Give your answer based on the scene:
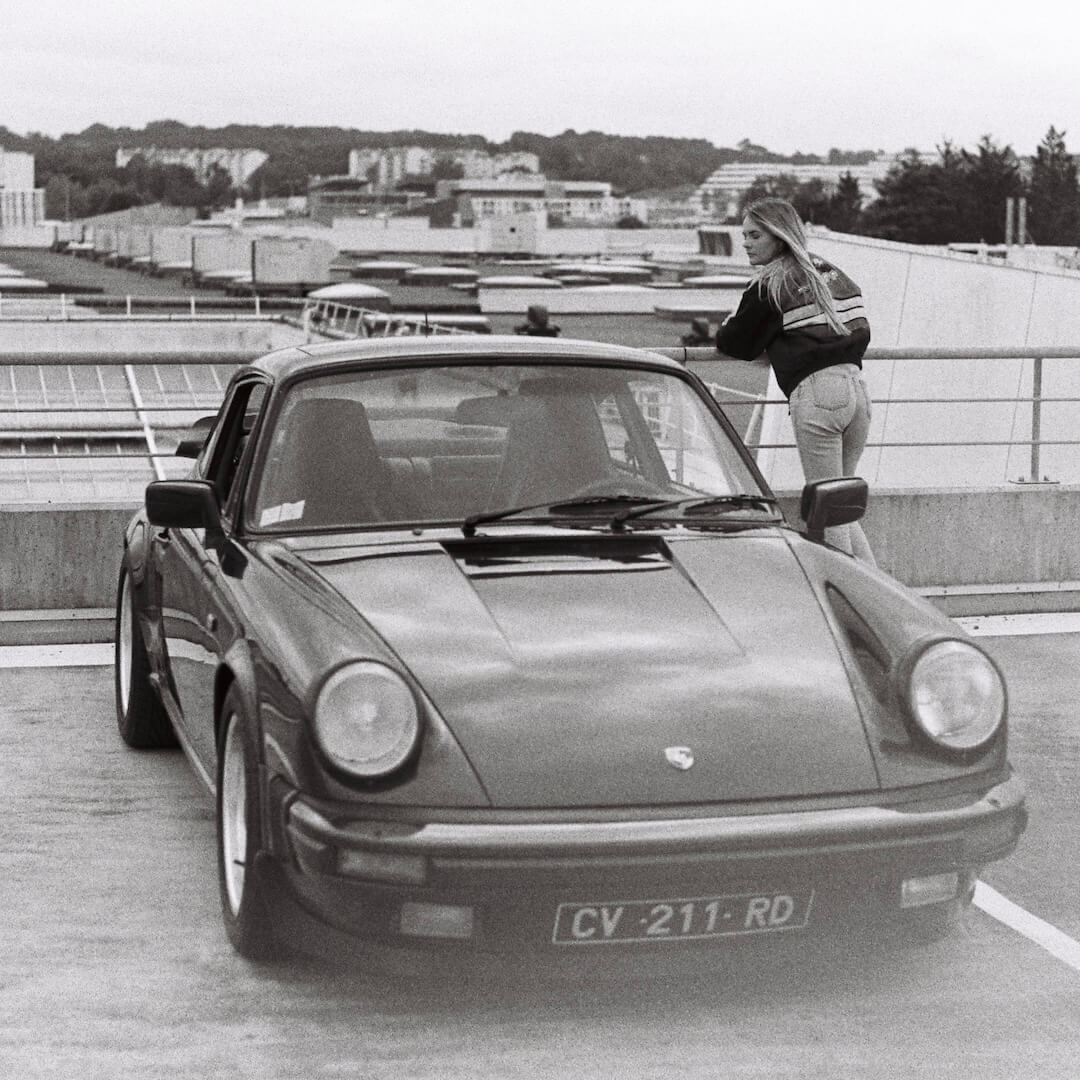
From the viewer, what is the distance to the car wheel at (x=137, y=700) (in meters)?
6.91

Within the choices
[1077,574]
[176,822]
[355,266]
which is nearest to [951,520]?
[1077,574]

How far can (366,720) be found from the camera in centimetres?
422

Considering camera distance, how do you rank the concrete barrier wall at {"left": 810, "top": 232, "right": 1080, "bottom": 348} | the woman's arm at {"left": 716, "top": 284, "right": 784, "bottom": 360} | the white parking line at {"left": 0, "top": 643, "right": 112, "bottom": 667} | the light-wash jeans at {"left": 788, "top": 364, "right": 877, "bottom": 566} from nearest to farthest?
the woman's arm at {"left": 716, "top": 284, "right": 784, "bottom": 360} → the light-wash jeans at {"left": 788, "top": 364, "right": 877, "bottom": 566} → the white parking line at {"left": 0, "top": 643, "right": 112, "bottom": 667} → the concrete barrier wall at {"left": 810, "top": 232, "right": 1080, "bottom": 348}

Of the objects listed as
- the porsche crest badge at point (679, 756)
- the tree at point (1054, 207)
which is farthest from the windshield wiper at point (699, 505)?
the tree at point (1054, 207)

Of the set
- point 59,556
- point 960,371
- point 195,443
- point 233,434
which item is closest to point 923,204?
point 960,371

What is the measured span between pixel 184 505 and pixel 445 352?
2.69 feet

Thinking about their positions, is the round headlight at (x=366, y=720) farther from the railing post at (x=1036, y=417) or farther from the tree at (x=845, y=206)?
the tree at (x=845, y=206)

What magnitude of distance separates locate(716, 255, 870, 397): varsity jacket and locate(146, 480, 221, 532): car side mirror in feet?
10.1

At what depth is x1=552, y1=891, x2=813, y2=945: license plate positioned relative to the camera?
4.05 m

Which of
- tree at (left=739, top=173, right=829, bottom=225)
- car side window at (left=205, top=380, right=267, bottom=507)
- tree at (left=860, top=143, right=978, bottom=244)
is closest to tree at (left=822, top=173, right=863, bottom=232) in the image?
tree at (left=739, top=173, right=829, bottom=225)

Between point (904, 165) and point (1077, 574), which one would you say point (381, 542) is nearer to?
point (1077, 574)

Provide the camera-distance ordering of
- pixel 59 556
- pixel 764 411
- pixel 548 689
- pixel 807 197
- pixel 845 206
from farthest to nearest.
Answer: pixel 807 197
pixel 845 206
pixel 764 411
pixel 59 556
pixel 548 689

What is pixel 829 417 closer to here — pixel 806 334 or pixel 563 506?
pixel 806 334

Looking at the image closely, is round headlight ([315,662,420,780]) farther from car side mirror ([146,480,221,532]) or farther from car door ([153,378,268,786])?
car side mirror ([146,480,221,532])
